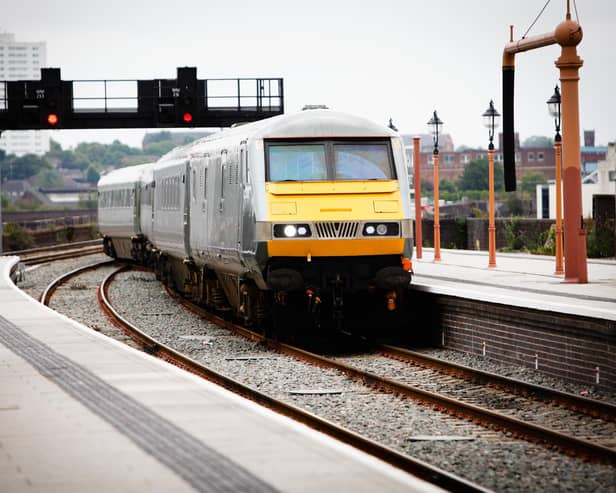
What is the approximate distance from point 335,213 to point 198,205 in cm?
611

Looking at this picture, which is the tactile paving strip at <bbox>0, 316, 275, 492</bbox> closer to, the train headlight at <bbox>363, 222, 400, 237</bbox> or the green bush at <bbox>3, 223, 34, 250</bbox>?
the train headlight at <bbox>363, 222, 400, 237</bbox>

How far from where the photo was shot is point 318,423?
434 inches

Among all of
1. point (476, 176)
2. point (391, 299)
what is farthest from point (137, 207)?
point (476, 176)

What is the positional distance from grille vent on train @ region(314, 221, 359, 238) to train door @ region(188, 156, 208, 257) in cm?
510

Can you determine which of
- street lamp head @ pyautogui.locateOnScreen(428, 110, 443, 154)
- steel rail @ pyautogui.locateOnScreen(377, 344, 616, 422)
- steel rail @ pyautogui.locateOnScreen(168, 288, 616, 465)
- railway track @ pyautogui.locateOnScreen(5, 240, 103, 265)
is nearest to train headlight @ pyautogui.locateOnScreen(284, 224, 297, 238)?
steel rail @ pyautogui.locateOnScreen(168, 288, 616, 465)

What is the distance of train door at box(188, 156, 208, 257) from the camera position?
70.7 feet

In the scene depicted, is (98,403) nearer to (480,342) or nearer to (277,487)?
(277,487)

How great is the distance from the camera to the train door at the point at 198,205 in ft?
70.7

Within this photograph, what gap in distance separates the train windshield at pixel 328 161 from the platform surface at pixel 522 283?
208cm

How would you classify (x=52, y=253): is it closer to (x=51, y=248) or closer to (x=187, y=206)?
(x=51, y=248)

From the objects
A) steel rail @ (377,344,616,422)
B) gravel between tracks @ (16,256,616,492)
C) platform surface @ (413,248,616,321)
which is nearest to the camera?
gravel between tracks @ (16,256,616,492)

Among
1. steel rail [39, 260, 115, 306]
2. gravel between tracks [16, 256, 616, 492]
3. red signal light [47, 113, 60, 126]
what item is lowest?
gravel between tracks [16, 256, 616, 492]

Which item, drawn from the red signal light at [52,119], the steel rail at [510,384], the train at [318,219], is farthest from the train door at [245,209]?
the red signal light at [52,119]

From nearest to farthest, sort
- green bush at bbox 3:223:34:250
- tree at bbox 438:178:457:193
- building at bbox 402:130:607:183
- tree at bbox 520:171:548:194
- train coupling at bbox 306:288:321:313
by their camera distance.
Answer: train coupling at bbox 306:288:321:313, green bush at bbox 3:223:34:250, tree at bbox 520:171:548:194, tree at bbox 438:178:457:193, building at bbox 402:130:607:183
